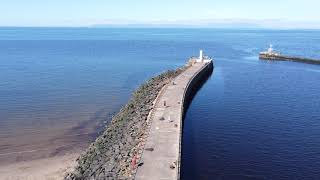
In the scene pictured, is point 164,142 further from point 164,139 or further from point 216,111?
point 216,111

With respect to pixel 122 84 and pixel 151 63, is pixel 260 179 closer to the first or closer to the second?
pixel 122 84

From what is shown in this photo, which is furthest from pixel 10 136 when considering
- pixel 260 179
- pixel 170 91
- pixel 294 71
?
pixel 294 71

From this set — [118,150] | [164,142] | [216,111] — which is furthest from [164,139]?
[216,111]

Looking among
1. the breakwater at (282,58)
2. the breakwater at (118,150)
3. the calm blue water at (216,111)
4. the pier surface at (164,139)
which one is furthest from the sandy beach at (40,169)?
the breakwater at (282,58)

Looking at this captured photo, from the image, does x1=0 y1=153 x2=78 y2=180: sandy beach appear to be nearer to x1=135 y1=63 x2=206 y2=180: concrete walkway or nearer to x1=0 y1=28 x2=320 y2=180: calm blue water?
x1=0 y1=28 x2=320 y2=180: calm blue water

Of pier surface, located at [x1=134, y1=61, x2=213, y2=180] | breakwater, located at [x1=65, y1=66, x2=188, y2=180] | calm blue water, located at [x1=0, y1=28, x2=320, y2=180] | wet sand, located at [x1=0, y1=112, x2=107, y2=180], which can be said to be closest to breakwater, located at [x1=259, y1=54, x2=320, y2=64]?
calm blue water, located at [x1=0, y1=28, x2=320, y2=180]

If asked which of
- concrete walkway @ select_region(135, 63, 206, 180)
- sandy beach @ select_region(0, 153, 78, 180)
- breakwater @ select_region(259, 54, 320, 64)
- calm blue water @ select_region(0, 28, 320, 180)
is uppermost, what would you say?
breakwater @ select_region(259, 54, 320, 64)

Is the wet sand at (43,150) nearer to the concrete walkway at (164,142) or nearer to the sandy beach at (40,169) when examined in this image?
the sandy beach at (40,169)
